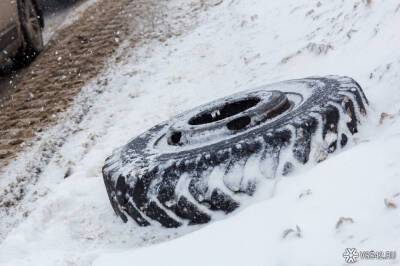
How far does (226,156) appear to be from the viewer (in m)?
3.18

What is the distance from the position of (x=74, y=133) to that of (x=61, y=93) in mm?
1321

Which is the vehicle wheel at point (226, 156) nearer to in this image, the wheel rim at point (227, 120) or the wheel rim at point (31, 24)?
the wheel rim at point (227, 120)

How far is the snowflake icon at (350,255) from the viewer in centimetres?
211

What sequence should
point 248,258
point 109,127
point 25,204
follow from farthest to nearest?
point 109,127
point 25,204
point 248,258

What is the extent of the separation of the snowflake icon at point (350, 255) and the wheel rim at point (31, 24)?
23.8 ft

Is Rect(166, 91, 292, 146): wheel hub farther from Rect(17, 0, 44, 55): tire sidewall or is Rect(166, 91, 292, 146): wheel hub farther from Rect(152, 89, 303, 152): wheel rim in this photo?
Rect(17, 0, 44, 55): tire sidewall

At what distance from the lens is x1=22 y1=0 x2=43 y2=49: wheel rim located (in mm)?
8562

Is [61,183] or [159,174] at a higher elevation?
[159,174]

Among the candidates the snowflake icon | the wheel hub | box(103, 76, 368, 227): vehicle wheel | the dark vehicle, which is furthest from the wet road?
the snowflake icon

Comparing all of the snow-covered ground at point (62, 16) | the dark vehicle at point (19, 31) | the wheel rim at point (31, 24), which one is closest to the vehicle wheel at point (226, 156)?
the dark vehicle at point (19, 31)

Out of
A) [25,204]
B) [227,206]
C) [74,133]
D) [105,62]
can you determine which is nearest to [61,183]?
[25,204]

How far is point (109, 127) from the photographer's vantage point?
552cm

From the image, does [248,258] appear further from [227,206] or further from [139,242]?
[139,242]

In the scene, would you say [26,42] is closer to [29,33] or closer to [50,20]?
[29,33]
